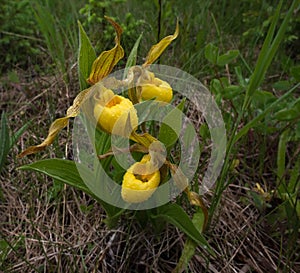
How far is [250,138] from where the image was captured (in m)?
1.44

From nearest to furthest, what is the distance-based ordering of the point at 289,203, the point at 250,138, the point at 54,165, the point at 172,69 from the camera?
the point at 54,165 → the point at 289,203 → the point at 250,138 → the point at 172,69

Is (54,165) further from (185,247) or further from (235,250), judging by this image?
(235,250)

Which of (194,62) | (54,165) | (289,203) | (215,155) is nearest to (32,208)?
(54,165)

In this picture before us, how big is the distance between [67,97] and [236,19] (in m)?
1.01

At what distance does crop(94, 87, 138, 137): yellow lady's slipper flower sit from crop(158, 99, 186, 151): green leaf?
9 centimetres

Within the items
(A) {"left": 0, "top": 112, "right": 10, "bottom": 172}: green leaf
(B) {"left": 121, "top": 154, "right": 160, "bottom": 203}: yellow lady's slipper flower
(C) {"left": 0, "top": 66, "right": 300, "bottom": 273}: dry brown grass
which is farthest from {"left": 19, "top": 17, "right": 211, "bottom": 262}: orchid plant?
(A) {"left": 0, "top": 112, "right": 10, "bottom": 172}: green leaf

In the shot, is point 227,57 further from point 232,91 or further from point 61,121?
point 61,121

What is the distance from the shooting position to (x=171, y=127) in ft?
3.09

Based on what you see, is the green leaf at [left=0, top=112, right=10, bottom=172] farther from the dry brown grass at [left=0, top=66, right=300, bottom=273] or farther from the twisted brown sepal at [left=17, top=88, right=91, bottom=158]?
the twisted brown sepal at [left=17, top=88, right=91, bottom=158]

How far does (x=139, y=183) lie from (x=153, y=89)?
24cm

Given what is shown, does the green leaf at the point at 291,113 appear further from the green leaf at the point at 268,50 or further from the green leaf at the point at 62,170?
the green leaf at the point at 62,170

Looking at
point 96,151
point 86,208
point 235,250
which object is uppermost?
point 96,151

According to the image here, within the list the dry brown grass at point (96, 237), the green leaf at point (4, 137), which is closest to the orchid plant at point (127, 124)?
the dry brown grass at point (96, 237)

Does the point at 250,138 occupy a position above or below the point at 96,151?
below
